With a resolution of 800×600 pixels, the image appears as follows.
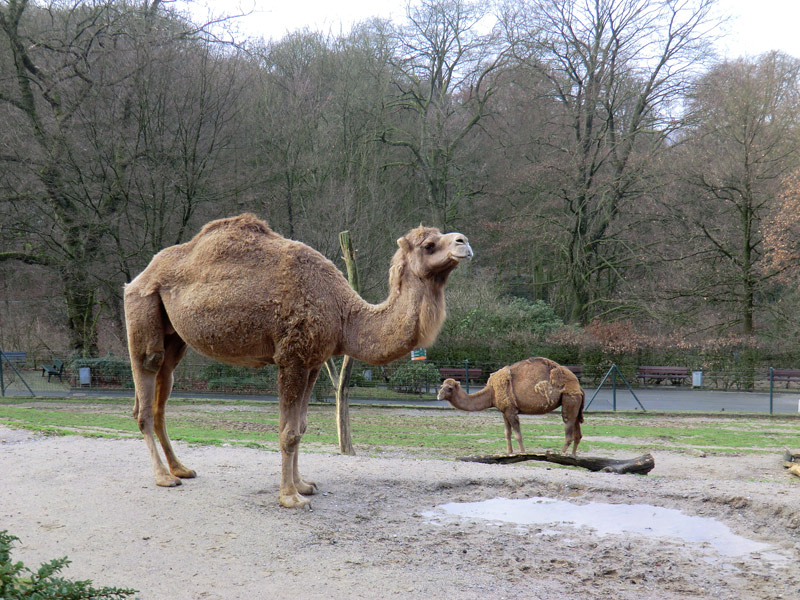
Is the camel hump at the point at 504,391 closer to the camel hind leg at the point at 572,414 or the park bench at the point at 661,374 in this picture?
the camel hind leg at the point at 572,414

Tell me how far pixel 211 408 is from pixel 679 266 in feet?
62.5

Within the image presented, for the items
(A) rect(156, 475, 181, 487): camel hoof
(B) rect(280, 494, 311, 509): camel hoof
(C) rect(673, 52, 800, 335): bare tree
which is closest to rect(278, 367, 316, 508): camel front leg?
(B) rect(280, 494, 311, 509): camel hoof

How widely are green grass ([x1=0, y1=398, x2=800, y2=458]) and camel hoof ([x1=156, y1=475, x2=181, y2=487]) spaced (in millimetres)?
2936

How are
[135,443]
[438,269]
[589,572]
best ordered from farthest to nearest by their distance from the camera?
1. [135,443]
2. [438,269]
3. [589,572]

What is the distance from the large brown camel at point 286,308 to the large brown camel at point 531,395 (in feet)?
18.0

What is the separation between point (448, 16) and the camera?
1277 inches

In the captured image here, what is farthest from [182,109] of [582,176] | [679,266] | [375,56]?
[679,266]

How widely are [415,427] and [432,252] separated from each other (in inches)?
479

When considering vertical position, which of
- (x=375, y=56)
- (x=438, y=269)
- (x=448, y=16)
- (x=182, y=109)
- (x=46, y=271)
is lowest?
(x=438, y=269)

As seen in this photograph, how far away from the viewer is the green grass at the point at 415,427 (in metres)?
13.3

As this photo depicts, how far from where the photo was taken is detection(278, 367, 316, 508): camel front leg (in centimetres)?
626

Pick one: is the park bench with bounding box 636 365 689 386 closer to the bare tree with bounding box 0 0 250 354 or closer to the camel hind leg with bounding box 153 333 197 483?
the bare tree with bounding box 0 0 250 354

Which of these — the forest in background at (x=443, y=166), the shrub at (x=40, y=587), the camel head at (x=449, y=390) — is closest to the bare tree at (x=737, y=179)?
the forest in background at (x=443, y=166)

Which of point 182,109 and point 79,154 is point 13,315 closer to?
point 79,154
